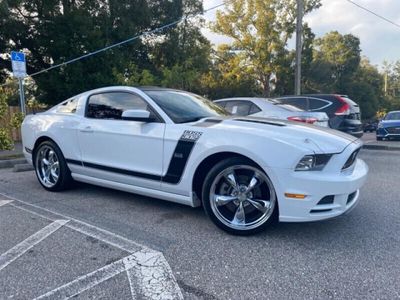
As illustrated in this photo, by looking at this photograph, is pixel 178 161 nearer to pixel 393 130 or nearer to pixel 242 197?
pixel 242 197

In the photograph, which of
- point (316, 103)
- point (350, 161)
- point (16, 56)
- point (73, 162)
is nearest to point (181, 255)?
point (350, 161)

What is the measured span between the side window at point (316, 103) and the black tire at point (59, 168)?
6.31 metres

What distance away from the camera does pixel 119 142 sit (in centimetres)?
411

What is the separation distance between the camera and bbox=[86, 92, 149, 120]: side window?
4.16m

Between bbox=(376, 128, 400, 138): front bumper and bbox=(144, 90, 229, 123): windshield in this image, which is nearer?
bbox=(144, 90, 229, 123): windshield

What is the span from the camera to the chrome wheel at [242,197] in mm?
3250

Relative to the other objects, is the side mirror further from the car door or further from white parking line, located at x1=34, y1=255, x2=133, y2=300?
white parking line, located at x1=34, y1=255, x2=133, y2=300

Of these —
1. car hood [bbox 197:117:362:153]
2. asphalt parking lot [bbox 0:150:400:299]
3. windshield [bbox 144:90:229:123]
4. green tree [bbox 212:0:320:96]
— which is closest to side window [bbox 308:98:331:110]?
asphalt parking lot [bbox 0:150:400:299]

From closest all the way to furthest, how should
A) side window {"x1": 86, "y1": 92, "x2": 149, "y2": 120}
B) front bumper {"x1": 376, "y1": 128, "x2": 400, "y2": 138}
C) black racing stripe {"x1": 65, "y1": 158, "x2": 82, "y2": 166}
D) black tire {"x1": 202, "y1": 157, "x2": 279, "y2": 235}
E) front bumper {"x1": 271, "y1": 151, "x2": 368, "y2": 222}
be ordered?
front bumper {"x1": 271, "y1": 151, "x2": 368, "y2": 222} < black tire {"x1": 202, "y1": 157, "x2": 279, "y2": 235} < side window {"x1": 86, "y1": 92, "x2": 149, "y2": 120} < black racing stripe {"x1": 65, "y1": 158, "x2": 82, "y2": 166} < front bumper {"x1": 376, "y1": 128, "x2": 400, "y2": 138}

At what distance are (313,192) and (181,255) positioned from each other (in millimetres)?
1272

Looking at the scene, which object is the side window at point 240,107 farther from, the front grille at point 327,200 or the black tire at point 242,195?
the front grille at point 327,200

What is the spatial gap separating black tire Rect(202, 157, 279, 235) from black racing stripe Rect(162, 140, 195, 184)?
0.32 meters

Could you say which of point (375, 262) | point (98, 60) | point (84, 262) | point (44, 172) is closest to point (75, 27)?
point (98, 60)

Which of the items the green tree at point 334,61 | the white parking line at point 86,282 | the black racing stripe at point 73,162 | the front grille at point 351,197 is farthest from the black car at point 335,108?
the green tree at point 334,61
